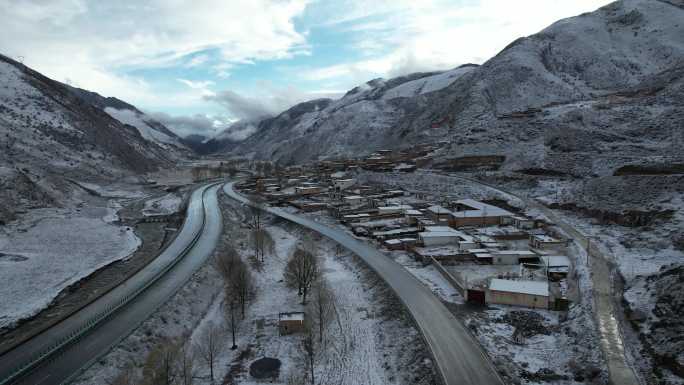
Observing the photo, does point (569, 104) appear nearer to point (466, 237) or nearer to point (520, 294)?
point (466, 237)

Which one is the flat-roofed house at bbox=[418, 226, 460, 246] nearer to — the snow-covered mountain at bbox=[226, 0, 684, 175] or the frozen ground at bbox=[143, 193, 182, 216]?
the snow-covered mountain at bbox=[226, 0, 684, 175]

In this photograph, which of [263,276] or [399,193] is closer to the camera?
[263,276]

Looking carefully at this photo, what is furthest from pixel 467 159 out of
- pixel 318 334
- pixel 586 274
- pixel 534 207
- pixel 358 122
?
pixel 358 122

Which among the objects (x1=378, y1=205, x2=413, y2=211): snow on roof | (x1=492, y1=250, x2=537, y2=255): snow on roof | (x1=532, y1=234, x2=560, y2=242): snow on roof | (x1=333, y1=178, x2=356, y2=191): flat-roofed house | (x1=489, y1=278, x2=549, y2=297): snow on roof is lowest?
(x1=489, y1=278, x2=549, y2=297): snow on roof

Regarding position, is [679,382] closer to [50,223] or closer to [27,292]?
[27,292]

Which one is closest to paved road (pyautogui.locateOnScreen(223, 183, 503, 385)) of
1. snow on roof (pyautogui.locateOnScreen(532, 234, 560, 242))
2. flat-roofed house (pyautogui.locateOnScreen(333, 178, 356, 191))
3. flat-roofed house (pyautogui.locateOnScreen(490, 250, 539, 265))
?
flat-roofed house (pyautogui.locateOnScreen(490, 250, 539, 265))

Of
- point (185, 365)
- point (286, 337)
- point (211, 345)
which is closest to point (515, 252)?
point (286, 337)

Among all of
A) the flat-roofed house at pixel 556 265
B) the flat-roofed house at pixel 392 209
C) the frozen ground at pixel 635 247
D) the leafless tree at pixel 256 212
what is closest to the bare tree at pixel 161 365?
the flat-roofed house at pixel 556 265
